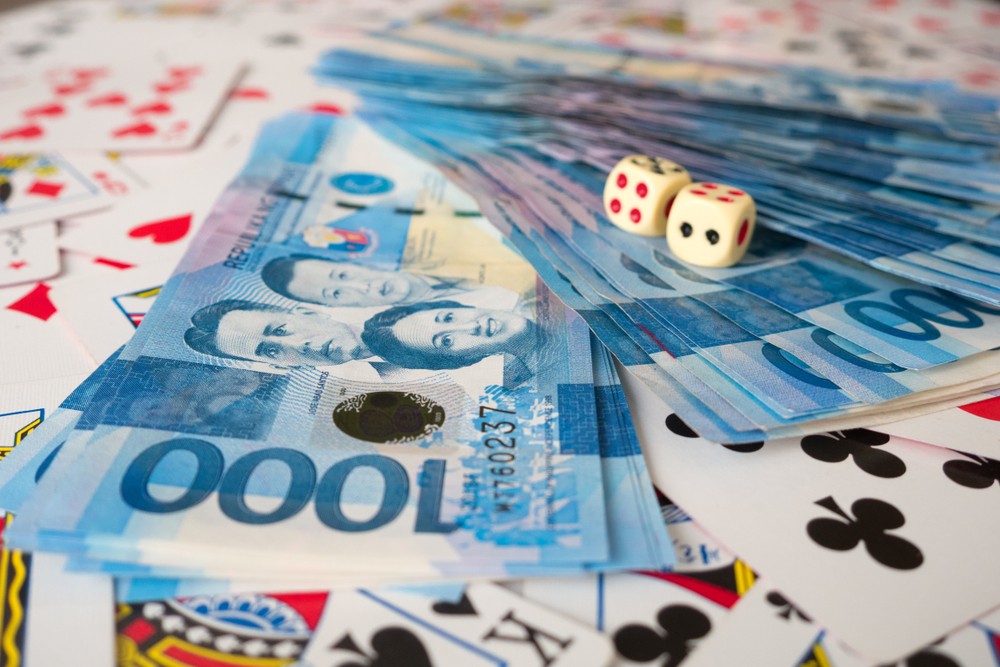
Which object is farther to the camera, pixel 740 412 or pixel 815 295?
pixel 815 295

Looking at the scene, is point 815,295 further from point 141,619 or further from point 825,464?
point 141,619

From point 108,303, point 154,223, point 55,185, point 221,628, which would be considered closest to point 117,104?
point 55,185

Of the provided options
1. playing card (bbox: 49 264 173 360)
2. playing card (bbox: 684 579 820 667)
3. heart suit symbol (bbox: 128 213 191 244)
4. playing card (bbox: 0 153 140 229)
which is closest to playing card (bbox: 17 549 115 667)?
playing card (bbox: 49 264 173 360)

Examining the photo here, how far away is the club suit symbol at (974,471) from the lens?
536 mm

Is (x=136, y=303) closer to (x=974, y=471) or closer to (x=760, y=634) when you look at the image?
(x=760, y=634)

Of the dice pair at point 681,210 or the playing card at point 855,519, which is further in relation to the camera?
the dice pair at point 681,210

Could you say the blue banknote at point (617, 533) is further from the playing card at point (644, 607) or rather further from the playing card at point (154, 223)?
the playing card at point (154, 223)

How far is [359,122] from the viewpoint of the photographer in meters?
1.14

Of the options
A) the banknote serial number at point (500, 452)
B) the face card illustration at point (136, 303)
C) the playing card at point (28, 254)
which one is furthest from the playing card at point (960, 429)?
the playing card at point (28, 254)

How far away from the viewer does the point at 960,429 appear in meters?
0.57

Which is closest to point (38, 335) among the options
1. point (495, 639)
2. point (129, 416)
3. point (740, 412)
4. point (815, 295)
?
point (129, 416)

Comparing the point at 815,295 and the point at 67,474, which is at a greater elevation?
the point at 815,295

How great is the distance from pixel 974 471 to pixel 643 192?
417 millimetres

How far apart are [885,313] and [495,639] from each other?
1.72ft
